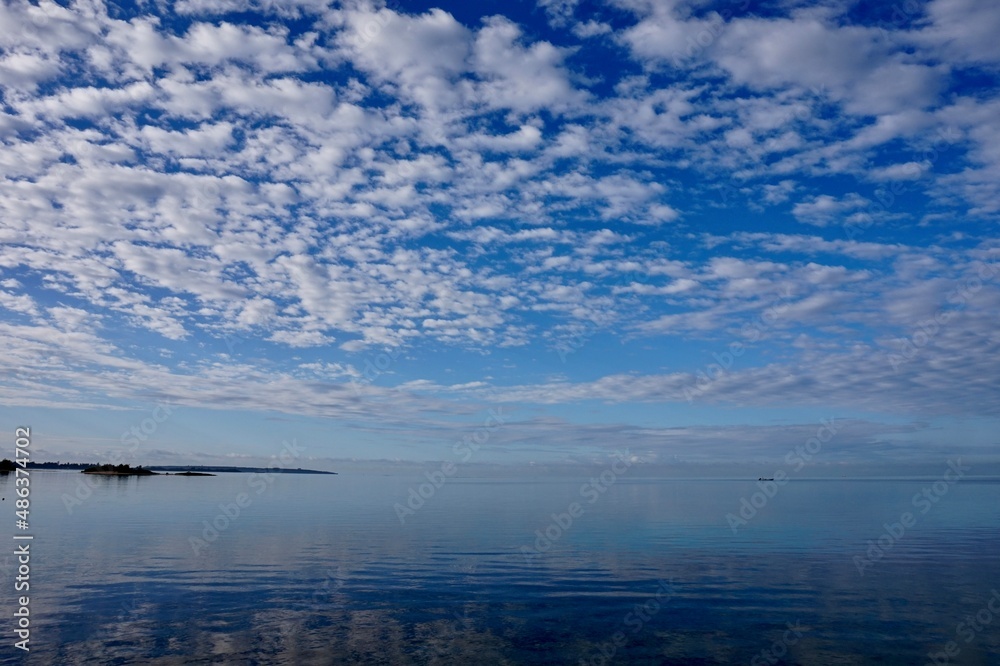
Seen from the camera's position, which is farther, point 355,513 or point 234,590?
point 355,513

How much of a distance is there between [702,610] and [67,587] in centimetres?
3423

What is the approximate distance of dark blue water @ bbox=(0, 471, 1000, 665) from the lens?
25734mm

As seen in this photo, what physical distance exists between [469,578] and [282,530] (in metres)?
33.1

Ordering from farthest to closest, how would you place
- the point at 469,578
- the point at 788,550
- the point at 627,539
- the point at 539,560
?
the point at 627,539
the point at 788,550
the point at 539,560
the point at 469,578

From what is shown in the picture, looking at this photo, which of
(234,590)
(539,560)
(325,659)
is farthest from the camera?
(539,560)

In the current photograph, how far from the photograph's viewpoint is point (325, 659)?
2425cm

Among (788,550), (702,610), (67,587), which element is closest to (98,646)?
(67,587)

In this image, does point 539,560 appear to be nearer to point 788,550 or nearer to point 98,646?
point 788,550

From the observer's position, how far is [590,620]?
30312 mm

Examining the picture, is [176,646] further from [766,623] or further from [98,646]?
[766,623]

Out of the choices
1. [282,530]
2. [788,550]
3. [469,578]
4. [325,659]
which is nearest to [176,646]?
[325,659]

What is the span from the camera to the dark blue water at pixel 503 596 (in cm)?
2573

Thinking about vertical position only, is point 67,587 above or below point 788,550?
above

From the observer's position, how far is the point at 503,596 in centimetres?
3528
